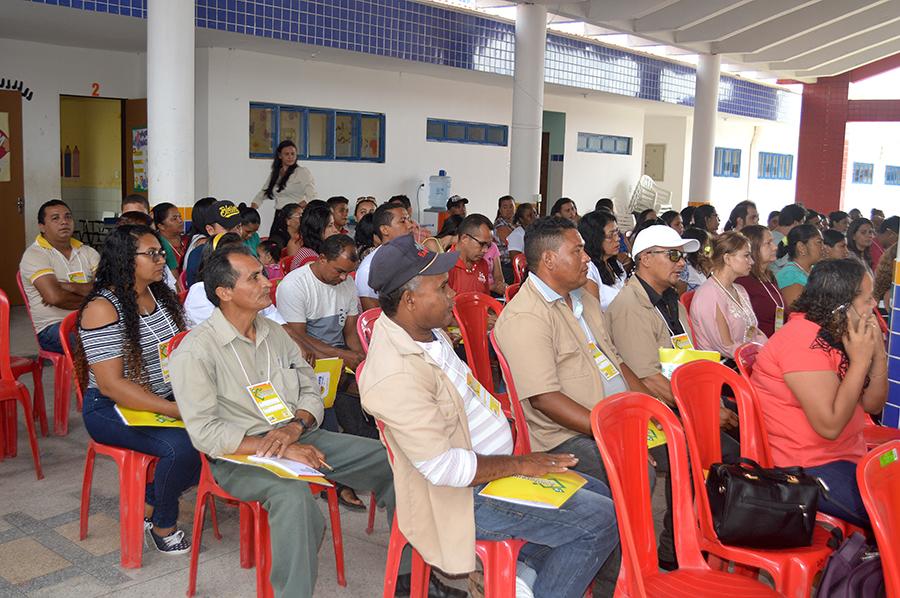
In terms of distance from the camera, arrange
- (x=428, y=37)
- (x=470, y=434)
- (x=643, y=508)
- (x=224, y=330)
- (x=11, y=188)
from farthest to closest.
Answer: (x=428, y=37) → (x=11, y=188) → (x=224, y=330) → (x=470, y=434) → (x=643, y=508)

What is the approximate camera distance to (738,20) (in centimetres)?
1250

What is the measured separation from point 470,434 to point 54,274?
11.0 feet

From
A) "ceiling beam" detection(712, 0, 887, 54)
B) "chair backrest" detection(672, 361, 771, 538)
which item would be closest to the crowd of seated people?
"chair backrest" detection(672, 361, 771, 538)

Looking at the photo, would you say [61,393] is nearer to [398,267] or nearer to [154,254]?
[154,254]

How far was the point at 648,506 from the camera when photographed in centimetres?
241

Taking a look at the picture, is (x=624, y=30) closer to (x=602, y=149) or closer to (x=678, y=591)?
(x=602, y=149)

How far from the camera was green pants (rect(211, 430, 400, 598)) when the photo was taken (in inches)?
103

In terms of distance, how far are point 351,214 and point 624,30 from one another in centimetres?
479

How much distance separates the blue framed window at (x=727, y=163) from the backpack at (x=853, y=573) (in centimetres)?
1831

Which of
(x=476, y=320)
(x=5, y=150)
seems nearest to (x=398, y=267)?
(x=476, y=320)

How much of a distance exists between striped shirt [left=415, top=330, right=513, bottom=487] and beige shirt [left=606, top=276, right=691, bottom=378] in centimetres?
105

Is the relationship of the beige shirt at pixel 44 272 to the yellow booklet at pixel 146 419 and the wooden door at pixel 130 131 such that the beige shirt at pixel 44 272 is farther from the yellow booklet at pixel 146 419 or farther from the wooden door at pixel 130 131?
the wooden door at pixel 130 131

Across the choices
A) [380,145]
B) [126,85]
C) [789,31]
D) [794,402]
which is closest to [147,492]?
[794,402]

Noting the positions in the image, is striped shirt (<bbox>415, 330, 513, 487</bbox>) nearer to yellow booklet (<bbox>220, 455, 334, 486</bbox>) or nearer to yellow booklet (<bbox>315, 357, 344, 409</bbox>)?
yellow booklet (<bbox>220, 455, 334, 486</bbox>)
